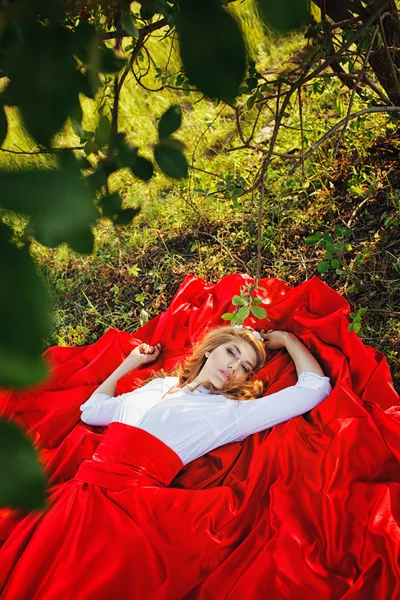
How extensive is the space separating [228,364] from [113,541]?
2.47 feet

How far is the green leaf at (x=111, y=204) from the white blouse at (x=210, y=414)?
159 cm

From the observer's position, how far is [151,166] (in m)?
0.58

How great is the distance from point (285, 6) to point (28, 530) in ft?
5.86

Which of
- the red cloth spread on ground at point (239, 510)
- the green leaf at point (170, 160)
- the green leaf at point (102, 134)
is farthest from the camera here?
the red cloth spread on ground at point (239, 510)

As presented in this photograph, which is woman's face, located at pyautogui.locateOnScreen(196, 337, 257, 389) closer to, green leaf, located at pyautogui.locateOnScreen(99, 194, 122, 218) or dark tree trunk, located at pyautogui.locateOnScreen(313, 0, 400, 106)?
dark tree trunk, located at pyautogui.locateOnScreen(313, 0, 400, 106)

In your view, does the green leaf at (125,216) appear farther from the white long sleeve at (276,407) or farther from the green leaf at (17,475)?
the white long sleeve at (276,407)

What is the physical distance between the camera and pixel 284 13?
29 cm

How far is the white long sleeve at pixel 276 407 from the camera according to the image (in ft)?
6.96

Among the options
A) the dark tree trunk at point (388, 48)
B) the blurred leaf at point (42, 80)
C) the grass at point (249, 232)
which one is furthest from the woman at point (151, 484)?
the blurred leaf at point (42, 80)

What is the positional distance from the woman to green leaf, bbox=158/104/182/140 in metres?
1.46

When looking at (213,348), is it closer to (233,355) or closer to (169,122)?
(233,355)

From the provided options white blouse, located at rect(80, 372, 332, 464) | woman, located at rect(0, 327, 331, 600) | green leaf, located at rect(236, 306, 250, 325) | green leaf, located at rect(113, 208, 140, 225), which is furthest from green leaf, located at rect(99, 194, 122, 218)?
white blouse, located at rect(80, 372, 332, 464)

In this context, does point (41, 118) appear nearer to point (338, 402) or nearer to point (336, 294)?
point (338, 402)

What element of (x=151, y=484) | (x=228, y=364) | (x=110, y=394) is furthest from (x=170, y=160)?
(x=110, y=394)
